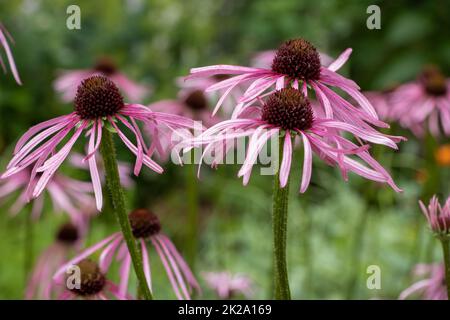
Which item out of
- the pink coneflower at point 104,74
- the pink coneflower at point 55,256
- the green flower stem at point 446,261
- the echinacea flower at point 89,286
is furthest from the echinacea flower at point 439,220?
the pink coneflower at point 104,74

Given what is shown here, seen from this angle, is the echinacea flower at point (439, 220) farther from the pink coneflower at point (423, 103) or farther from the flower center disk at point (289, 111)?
the pink coneflower at point (423, 103)

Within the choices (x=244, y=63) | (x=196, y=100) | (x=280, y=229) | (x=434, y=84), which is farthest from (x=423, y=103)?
(x=244, y=63)

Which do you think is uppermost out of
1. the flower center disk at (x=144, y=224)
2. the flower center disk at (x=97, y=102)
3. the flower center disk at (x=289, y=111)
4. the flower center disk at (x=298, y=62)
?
the flower center disk at (x=298, y=62)

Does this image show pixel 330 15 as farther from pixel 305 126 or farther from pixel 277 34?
pixel 305 126

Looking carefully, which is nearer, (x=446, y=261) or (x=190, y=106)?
(x=446, y=261)

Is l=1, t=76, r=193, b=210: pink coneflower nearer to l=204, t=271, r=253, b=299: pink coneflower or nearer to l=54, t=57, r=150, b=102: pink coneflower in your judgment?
l=204, t=271, r=253, b=299: pink coneflower

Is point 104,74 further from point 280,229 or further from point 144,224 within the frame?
point 280,229
